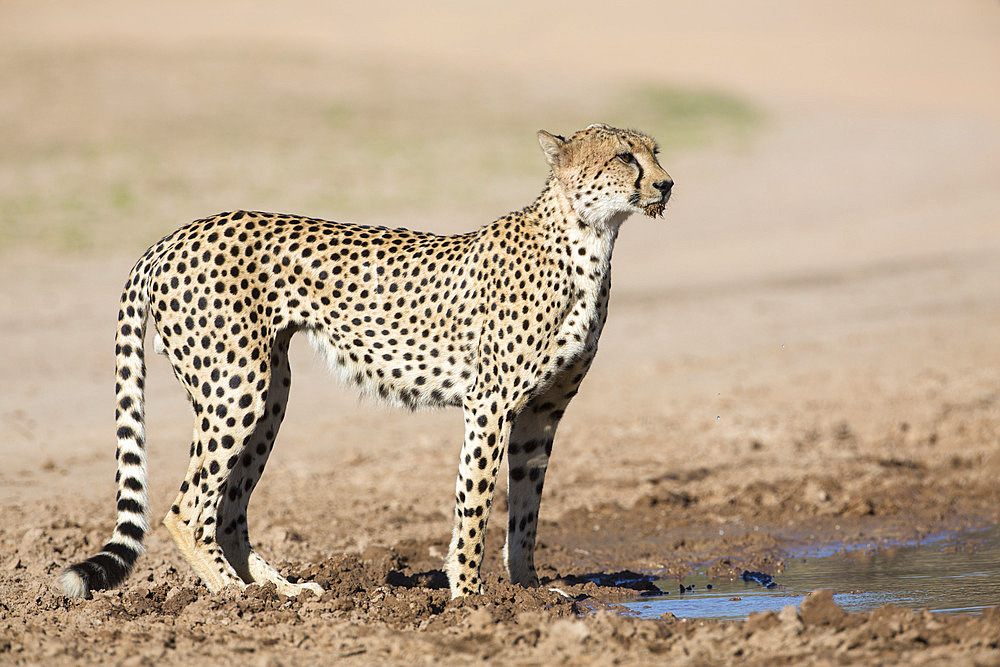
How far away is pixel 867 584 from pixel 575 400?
4567mm

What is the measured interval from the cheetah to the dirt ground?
37 cm

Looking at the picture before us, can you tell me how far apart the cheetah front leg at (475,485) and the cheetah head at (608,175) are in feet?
3.04

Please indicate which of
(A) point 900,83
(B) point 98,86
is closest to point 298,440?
(B) point 98,86

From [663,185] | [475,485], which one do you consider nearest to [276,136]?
[663,185]

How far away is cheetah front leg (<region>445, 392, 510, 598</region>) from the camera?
5.15 m

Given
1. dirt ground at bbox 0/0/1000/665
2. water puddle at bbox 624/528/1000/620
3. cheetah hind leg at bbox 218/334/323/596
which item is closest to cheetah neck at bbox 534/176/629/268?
cheetah hind leg at bbox 218/334/323/596

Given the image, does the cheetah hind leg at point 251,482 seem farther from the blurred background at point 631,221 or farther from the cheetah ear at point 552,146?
the blurred background at point 631,221

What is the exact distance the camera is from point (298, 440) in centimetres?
908

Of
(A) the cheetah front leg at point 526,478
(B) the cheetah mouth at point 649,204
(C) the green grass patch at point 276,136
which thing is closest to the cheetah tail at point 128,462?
(A) the cheetah front leg at point 526,478

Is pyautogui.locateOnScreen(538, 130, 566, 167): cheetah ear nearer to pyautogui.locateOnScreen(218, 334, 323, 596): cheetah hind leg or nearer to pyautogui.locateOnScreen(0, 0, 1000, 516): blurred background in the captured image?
pyautogui.locateOnScreen(218, 334, 323, 596): cheetah hind leg

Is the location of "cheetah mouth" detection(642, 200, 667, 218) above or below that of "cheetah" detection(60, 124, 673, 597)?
above

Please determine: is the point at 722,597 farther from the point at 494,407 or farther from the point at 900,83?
the point at 900,83

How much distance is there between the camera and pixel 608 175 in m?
5.26

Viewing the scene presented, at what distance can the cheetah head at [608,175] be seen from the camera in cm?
522
